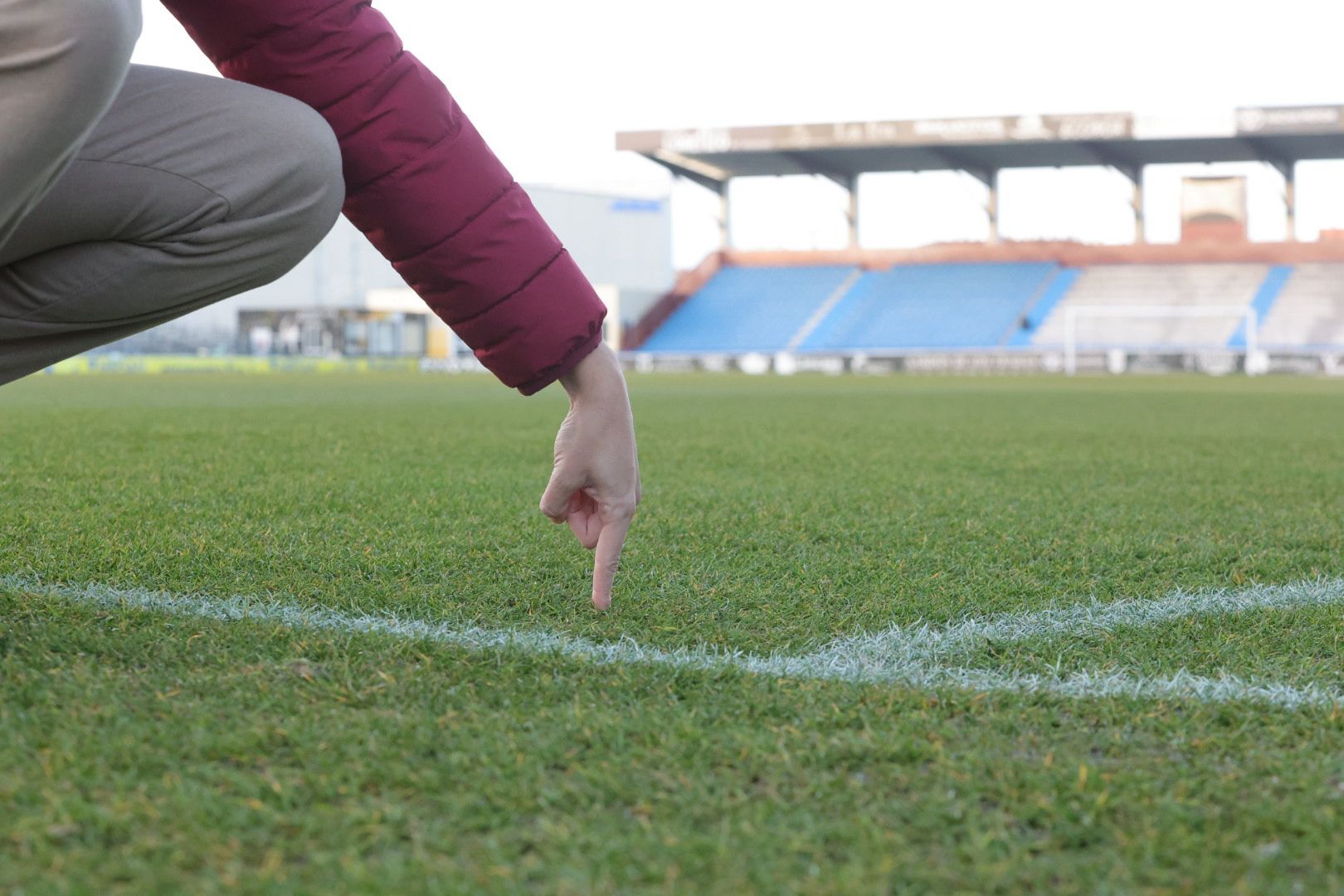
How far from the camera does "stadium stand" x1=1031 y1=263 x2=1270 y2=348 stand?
92.2 feet

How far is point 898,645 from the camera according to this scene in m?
1.74

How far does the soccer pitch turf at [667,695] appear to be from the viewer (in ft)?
3.18

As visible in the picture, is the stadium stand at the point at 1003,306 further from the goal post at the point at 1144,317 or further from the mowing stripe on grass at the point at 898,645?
the mowing stripe on grass at the point at 898,645

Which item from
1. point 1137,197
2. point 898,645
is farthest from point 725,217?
point 898,645

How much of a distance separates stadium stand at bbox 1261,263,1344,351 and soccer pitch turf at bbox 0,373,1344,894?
26238mm

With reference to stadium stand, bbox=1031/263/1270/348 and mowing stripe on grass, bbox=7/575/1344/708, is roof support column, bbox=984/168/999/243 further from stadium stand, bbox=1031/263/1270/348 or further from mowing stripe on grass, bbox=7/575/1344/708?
mowing stripe on grass, bbox=7/575/1344/708

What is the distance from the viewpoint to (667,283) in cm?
4128

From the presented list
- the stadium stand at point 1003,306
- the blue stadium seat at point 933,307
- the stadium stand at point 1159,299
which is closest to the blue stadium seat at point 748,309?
the stadium stand at point 1003,306

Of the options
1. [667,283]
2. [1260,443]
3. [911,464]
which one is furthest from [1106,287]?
[911,464]

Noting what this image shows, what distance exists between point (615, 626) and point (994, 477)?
276 cm

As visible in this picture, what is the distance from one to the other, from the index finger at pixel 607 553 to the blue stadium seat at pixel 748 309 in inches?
1151

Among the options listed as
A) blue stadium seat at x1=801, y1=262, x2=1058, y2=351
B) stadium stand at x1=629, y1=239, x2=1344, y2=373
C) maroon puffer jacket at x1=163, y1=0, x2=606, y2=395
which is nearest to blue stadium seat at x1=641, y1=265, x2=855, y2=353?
stadium stand at x1=629, y1=239, x2=1344, y2=373

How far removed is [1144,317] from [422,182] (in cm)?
2953

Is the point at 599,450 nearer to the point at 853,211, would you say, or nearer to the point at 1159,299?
the point at 1159,299
